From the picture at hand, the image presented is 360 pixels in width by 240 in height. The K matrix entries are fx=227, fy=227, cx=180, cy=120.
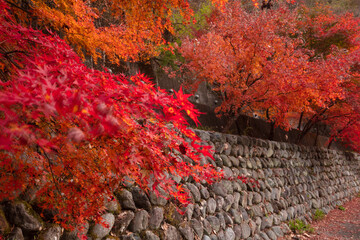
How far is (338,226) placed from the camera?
780cm

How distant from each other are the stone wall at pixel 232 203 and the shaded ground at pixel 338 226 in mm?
382

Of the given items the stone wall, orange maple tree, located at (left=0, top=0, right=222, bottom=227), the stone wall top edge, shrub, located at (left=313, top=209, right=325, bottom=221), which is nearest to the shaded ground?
shrub, located at (left=313, top=209, right=325, bottom=221)

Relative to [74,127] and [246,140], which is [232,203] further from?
[74,127]

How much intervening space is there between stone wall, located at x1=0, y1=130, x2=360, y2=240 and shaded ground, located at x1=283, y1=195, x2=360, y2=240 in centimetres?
38

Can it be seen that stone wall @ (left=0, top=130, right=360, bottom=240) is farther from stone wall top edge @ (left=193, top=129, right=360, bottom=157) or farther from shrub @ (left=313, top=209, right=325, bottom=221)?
shrub @ (left=313, top=209, right=325, bottom=221)

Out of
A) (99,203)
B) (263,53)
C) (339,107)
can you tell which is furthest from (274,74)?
(339,107)

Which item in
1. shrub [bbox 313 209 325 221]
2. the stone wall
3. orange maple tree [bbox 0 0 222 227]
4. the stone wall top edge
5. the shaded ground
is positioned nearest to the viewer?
orange maple tree [bbox 0 0 222 227]

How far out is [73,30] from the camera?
4.05 meters

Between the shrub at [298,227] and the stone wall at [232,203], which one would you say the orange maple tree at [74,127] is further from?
the shrub at [298,227]

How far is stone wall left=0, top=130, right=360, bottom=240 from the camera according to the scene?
8.91ft

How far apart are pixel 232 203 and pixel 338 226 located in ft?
17.3

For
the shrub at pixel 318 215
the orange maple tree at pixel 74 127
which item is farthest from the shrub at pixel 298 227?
the orange maple tree at pixel 74 127

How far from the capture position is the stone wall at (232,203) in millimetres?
2715

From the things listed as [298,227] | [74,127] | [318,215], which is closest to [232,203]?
[298,227]
